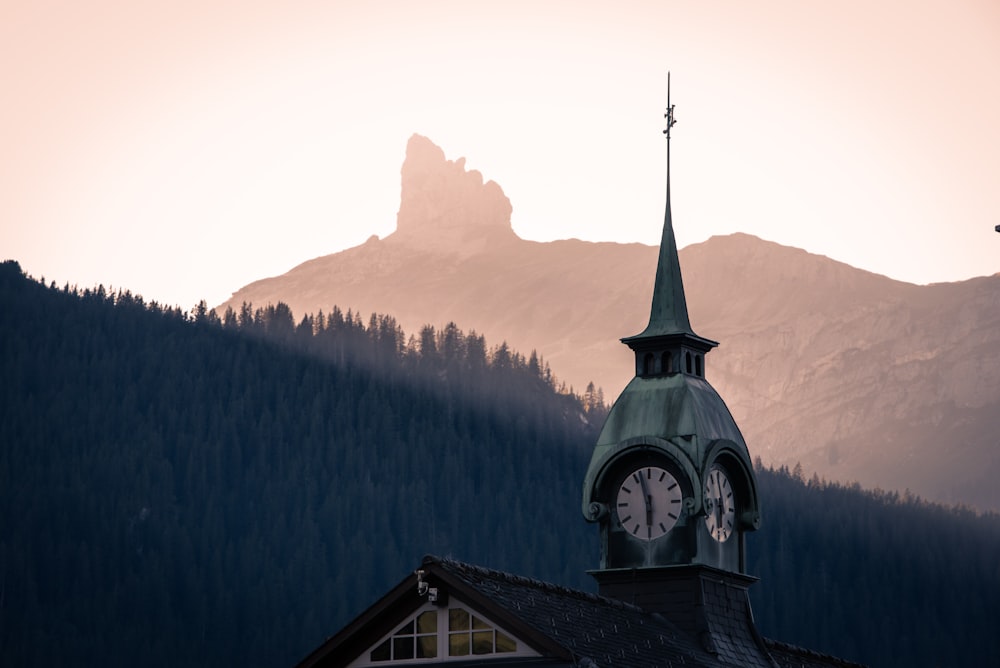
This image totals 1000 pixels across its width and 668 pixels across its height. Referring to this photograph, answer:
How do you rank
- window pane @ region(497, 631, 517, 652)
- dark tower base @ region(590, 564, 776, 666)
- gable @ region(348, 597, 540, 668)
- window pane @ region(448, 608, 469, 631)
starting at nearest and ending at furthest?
1. window pane @ region(497, 631, 517, 652)
2. gable @ region(348, 597, 540, 668)
3. window pane @ region(448, 608, 469, 631)
4. dark tower base @ region(590, 564, 776, 666)

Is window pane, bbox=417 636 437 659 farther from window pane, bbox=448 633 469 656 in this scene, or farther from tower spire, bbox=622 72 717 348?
tower spire, bbox=622 72 717 348

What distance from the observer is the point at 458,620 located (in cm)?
4072

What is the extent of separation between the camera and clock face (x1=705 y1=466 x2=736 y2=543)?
52.6 meters

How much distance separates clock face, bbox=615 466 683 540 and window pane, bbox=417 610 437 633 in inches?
497

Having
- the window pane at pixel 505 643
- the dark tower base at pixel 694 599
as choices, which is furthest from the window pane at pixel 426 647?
the dark tower base at pixel 694 599

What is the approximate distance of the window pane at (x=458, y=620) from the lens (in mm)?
40625

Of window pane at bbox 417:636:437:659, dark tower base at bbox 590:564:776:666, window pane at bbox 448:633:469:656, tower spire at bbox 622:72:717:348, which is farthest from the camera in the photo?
tower spire at bbox 622:72:717:348

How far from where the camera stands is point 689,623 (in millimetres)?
51312

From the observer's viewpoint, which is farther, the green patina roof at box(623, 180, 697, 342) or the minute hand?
the green patina roof at box(623, 180, 697, 342)

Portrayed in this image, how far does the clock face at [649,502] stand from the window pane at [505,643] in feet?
42.5

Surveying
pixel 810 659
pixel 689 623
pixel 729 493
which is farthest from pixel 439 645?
pixel 810 659

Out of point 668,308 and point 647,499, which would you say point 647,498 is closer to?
point 647,499

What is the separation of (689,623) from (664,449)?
4.49 m

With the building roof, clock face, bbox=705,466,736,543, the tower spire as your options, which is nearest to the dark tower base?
clock face, bbox=705,466,736,543
